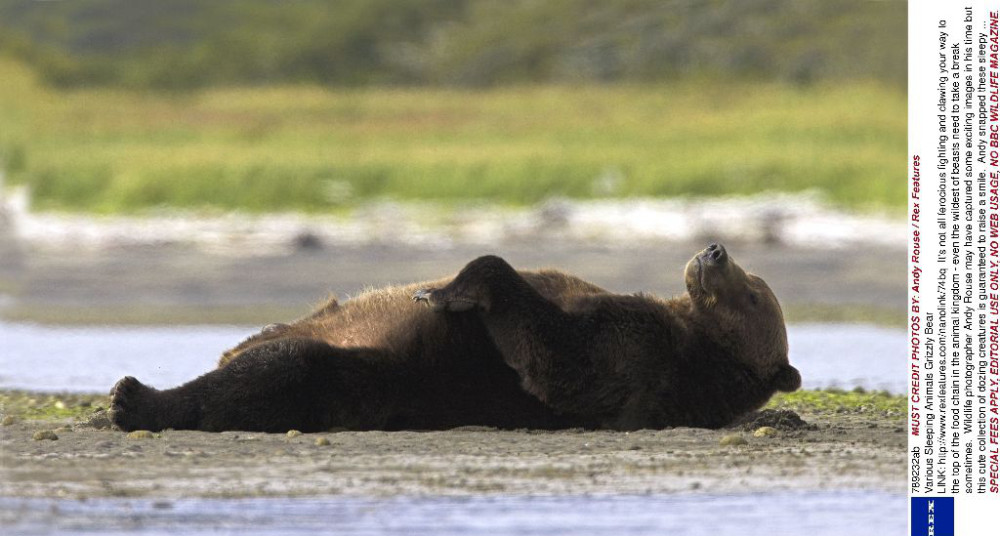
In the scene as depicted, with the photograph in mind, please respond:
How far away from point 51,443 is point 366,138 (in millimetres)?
20462

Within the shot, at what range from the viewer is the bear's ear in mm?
7398

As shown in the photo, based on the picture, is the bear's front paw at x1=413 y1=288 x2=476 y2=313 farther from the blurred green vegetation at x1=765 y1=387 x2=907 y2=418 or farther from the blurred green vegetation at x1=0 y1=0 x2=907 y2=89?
the blurred green vegetation at x1=0 y1=0 x2=907 y2=89

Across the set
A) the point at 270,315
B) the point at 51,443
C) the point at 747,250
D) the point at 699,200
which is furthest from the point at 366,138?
the point at 51,443

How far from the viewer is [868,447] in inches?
296

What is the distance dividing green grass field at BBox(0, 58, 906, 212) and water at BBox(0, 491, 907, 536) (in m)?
15.5

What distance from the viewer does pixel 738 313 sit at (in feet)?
24.1

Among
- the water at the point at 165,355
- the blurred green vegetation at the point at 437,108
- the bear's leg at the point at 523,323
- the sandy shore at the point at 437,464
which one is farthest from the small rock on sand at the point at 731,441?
the blurred green vegetation at the point at 437,108

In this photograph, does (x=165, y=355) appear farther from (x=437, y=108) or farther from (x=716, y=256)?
(x=437, y=108)

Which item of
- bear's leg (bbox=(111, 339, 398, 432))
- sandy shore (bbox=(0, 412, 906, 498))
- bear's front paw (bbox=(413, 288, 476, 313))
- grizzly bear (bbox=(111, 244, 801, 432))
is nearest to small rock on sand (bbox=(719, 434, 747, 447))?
sandy shore (bbox=(0, 412, 906, 498))

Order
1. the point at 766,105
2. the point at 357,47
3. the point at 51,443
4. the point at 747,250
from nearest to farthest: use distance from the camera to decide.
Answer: the point at 51,443 < the point at 747,250 < the point at 766,105 < the point at 357,47

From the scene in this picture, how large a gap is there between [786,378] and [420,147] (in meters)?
19.8

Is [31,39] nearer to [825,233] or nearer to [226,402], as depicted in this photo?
[825,233]

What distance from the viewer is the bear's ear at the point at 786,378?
7398 millimetres

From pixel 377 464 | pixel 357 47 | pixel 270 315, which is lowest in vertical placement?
pixel 377 464
